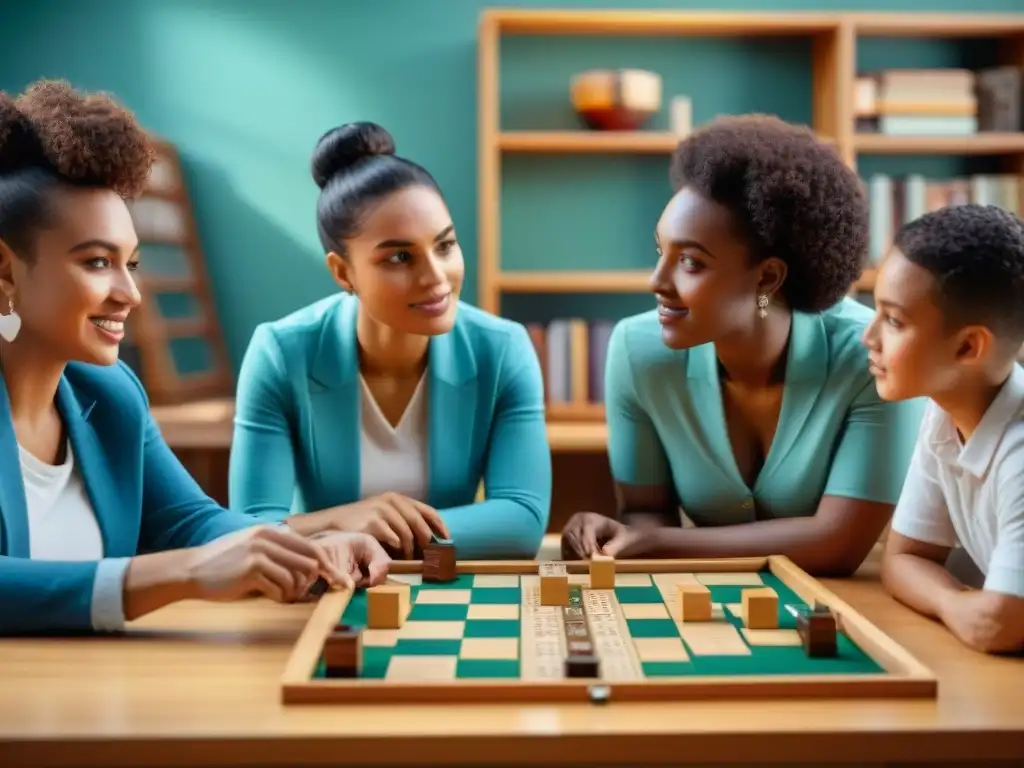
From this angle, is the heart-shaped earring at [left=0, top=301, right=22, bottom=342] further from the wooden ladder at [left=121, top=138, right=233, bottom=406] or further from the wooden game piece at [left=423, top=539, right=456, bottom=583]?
the wooden ladder at [left=121, top=138, right=233, bottom=406]

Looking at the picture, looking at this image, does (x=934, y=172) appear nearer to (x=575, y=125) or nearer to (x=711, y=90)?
(x=711, y=90)

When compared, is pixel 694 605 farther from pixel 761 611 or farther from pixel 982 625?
pixel 982 625

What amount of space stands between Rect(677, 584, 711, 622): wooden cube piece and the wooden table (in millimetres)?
284

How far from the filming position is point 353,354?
2113 mm

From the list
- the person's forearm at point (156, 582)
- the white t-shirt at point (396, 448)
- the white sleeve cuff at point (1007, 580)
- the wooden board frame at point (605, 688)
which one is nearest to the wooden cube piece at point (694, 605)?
the wooden board frame at point (605, 688)

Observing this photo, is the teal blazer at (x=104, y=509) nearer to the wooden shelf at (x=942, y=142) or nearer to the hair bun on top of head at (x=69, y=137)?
the hair bun on top of head at (x=69, y=137)

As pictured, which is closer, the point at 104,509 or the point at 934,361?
Answer: the point at 934,361

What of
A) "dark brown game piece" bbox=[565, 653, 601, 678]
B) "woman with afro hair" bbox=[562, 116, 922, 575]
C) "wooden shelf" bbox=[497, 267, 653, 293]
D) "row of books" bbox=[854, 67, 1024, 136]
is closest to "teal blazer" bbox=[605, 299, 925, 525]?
"woman with afro hair" bbox=[562, 116, 922, 575]

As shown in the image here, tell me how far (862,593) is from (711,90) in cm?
328

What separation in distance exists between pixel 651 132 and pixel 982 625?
334 cm

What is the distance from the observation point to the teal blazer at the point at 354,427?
2.03 meters

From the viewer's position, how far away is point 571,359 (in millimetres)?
4461

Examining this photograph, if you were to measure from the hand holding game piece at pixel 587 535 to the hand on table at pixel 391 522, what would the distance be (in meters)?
0.21

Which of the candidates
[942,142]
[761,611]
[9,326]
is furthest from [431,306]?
[942,142]
